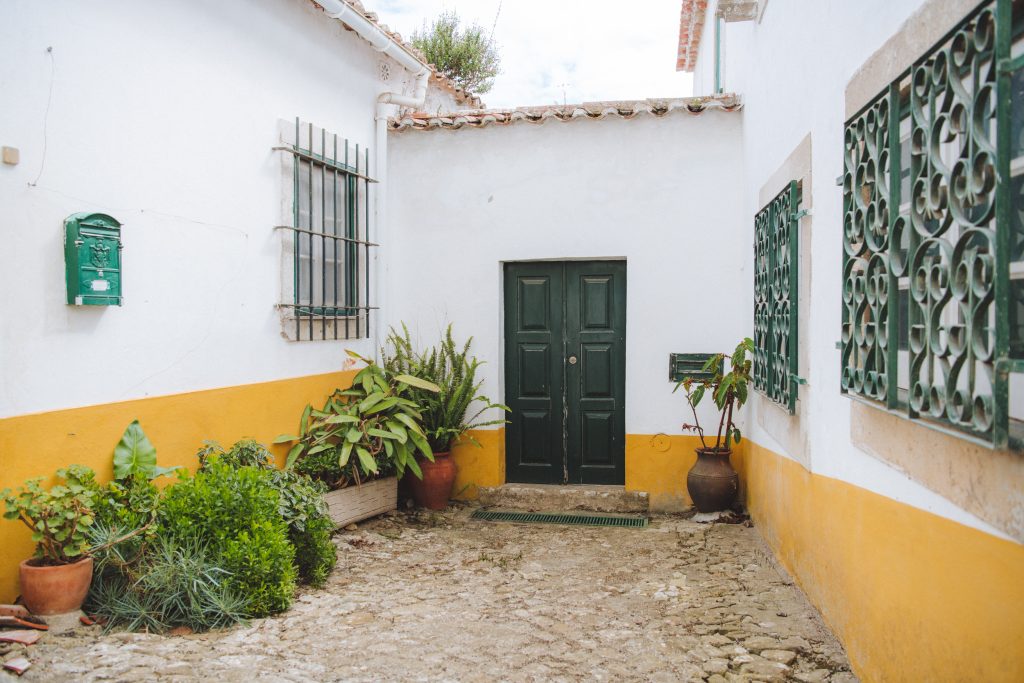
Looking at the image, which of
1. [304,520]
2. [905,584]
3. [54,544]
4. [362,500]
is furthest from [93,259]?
[905,584]

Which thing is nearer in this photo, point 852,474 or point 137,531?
point 852,474

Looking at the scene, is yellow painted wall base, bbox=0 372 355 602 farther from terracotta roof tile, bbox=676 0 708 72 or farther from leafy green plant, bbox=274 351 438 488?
terracotta roof tile, bbox=676 0 708 72

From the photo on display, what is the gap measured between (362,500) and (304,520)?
1.53 metres

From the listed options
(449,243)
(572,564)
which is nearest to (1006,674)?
(572,564)

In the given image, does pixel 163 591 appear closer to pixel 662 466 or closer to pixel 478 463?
pixel 478 463

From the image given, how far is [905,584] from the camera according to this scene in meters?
2.90

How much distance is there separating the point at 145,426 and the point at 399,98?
4.15 metres

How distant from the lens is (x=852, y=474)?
3619 mm

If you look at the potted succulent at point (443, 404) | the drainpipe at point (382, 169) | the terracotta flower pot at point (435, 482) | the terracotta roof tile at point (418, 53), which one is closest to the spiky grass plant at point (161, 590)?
the potted succulent at point (443, 404)

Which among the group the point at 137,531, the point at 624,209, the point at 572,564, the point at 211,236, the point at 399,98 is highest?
the point at 399,98

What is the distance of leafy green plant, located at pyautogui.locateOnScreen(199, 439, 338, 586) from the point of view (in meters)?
4.98

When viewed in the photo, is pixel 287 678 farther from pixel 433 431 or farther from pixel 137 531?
pixel 433 431

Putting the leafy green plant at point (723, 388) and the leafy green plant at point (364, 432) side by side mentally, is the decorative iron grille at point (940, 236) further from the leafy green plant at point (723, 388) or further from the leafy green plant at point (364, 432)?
the leafy green plant at point (364, 432)

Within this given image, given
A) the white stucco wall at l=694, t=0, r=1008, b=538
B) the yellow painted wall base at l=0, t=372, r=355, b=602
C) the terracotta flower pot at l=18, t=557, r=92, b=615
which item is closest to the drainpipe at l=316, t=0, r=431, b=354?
the yellow painted wall base at l=0, t=372, r=355, b=602
